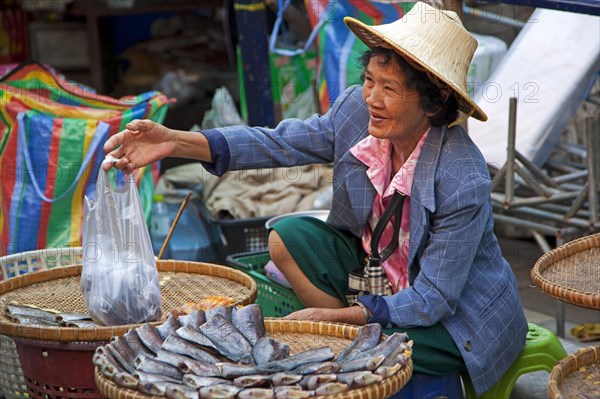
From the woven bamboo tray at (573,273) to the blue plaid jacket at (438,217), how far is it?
0.77 feet

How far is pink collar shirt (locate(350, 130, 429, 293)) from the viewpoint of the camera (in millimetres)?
2930

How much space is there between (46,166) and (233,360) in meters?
1.91

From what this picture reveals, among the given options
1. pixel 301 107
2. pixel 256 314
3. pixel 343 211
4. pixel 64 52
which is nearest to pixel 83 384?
pixel 256 314

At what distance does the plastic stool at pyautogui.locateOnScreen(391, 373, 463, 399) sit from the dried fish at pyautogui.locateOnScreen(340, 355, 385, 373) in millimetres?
723

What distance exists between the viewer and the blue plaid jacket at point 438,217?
2713 mm

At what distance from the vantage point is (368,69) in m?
2.82

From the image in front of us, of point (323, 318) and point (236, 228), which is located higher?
point (323, 318)

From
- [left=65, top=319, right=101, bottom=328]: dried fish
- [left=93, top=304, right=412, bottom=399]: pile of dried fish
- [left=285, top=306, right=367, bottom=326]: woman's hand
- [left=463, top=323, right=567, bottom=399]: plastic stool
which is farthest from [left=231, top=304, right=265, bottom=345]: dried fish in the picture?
[left=463, top=323, right=567, bottom=399]: plastic stool

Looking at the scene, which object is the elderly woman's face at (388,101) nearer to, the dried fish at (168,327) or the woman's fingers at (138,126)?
the woman's fingers at (138,126)

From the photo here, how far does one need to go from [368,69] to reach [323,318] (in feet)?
2.50

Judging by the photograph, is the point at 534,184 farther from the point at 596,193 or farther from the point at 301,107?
the point at 301,107

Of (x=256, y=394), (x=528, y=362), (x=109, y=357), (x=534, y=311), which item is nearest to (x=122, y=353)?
(x=109, y=357)

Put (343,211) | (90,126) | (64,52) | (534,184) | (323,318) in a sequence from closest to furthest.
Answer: (323,318)
(343,211)
(90,126)
(534,184)
(64,52)

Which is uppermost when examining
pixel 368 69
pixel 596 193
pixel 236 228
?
pixel 368 69
